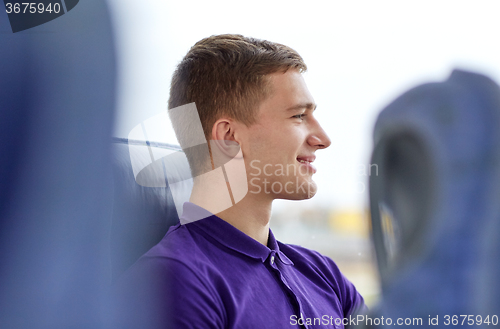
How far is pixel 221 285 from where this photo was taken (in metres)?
0.62

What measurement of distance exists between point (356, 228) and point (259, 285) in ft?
1.03

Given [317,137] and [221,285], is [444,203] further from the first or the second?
[221,285]

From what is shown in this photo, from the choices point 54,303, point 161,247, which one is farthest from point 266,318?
point 54,303

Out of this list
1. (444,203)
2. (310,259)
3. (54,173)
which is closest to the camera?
(54,173)

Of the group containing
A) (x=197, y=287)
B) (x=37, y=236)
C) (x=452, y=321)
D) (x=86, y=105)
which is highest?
(x=86, y=105)

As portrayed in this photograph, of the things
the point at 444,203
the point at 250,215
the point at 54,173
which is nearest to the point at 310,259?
the point at 250,215

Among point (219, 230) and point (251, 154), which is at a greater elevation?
point (251, 154)

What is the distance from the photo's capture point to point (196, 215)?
0.69m

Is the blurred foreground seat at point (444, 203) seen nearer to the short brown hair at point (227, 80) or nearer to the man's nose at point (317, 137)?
the man's nose at point (317, 137)

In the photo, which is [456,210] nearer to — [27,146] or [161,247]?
[161,247]

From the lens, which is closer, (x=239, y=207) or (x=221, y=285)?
(x=221, y=285)

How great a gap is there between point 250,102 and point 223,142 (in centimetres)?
9

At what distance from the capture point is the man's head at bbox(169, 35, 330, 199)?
696 millimetres

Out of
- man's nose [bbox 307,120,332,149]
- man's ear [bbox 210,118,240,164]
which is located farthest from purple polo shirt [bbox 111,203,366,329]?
man's nose [bbox 307,120,332,149]
